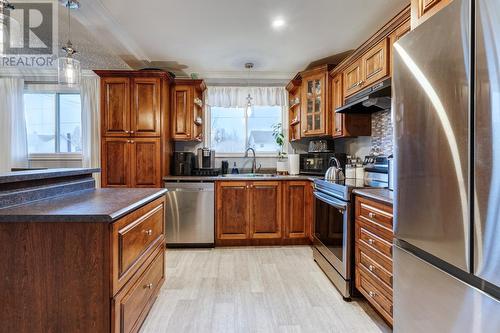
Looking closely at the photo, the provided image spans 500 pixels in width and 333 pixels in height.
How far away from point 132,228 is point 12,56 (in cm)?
394

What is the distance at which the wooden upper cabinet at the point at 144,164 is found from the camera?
3420mm

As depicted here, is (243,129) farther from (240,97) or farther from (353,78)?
(353,78)

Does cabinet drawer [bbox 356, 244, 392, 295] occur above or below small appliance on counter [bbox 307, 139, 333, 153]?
below

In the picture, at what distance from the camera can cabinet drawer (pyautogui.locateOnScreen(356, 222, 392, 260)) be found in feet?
5.61

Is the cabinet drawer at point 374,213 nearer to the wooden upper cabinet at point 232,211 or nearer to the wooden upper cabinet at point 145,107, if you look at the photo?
the wooden upper cabinet at point 232,211

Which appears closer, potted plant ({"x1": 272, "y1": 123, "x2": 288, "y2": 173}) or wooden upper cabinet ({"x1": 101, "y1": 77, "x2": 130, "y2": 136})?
wooden upper cabinet ({"x1": 101, "y1": 77, "x2": 130, "y2": 136})

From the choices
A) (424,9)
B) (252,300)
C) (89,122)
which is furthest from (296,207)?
(89,122)

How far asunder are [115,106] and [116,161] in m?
0.71

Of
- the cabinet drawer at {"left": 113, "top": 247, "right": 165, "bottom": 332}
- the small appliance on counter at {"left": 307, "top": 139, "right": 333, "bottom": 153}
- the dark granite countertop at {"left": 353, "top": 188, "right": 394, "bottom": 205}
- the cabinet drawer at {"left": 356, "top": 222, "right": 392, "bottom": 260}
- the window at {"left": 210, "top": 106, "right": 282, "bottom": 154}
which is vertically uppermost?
the window at {"left": 210, "top": 106, "right": 282, "bottom": 154}

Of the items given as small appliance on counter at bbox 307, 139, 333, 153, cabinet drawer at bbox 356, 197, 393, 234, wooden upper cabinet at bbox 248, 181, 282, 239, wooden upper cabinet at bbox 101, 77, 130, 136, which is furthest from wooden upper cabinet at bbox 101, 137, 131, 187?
cabinet drawer at bbox 356, 197, 393, 234

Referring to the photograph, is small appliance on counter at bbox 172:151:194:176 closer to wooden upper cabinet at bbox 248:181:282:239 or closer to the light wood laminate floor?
wooden upper cabinet at bbox 248:181:282:239

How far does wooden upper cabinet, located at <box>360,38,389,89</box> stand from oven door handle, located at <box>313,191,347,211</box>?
1.16 meters

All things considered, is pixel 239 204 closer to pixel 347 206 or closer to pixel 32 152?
pixel 347 206

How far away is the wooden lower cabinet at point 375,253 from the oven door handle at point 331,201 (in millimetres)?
124
